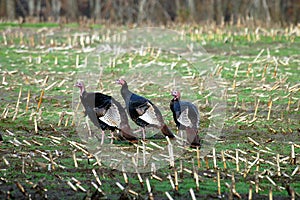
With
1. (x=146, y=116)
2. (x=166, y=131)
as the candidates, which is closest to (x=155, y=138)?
(x=166, y=131)

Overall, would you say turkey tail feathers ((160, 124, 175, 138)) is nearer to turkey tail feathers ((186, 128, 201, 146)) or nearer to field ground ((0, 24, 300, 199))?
field ground ((0, 24, 300, 199))

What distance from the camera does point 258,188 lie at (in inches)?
242

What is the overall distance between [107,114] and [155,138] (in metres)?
0.70

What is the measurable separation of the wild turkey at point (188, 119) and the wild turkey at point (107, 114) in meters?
0.55

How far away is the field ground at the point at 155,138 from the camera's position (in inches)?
243

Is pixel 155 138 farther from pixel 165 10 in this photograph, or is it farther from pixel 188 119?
pixel 165 10

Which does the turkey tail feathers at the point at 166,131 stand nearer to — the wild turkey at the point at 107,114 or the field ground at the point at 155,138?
the field ground at the point at 155,138

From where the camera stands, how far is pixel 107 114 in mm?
8016

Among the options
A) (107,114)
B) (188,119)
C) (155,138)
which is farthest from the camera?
(155,138)

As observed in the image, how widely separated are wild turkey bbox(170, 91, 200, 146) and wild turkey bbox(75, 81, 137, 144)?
21.8 inches

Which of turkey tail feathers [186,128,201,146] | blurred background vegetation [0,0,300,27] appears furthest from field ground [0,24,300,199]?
blurred background vegetation [0,0,300,27]

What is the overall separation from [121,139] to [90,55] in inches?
313

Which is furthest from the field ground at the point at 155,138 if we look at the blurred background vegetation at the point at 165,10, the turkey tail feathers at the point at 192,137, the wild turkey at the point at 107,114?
the blurred background vegetation at the point at 165,10

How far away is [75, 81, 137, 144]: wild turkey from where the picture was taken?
793 centimetres
